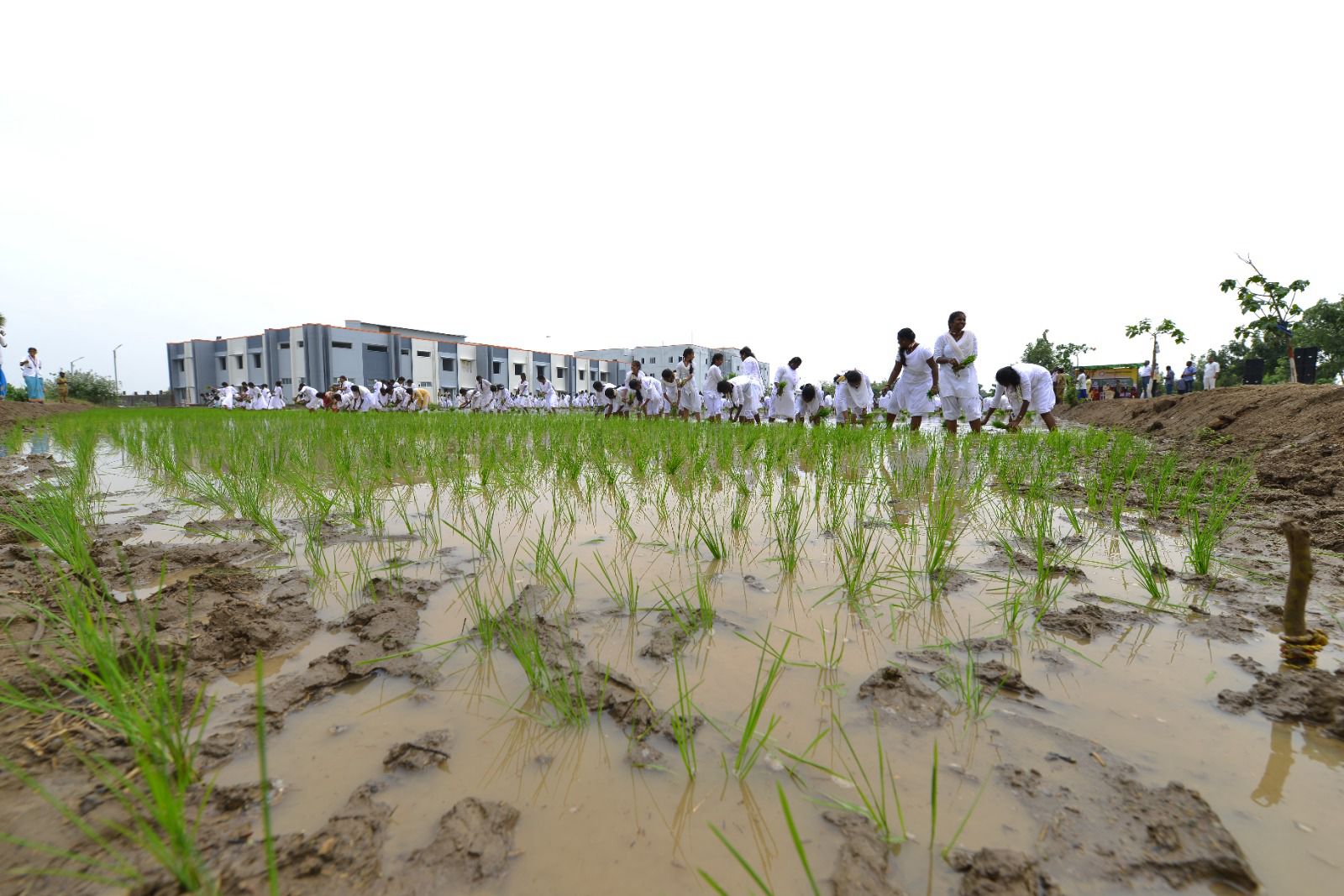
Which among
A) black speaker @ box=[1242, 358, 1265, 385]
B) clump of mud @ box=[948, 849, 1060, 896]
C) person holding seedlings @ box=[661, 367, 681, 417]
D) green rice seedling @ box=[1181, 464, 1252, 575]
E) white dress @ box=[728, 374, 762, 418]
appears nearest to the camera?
clump of mud @ box=[948, 849, 1060, 896]

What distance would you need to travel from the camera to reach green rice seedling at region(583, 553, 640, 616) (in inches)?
62.2

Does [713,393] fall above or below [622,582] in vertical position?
above

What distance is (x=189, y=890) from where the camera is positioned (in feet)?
2.31

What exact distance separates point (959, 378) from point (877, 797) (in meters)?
6.96

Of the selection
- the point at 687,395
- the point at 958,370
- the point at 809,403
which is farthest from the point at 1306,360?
the point at 687,395

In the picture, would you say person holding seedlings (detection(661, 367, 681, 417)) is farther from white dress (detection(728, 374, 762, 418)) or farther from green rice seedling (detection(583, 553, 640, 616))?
green rice seedling (detection(583, 553, 640, 616))

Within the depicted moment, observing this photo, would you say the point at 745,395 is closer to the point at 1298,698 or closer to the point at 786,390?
the point at 786,390

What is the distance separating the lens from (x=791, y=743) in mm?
1013

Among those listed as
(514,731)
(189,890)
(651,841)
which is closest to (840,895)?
(651,841)

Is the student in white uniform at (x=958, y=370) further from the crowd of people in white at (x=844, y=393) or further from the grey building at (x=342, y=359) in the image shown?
the grey building at (x=342, y=359)

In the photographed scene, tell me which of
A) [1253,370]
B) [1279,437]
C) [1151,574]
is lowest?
[1151,574]

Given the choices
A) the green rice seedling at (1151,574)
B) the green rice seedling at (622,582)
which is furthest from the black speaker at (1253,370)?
the green rice seedling at (622,582)

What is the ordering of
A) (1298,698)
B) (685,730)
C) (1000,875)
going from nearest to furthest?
1. (1000,875)
2. (685,730)
3. (1298,698)

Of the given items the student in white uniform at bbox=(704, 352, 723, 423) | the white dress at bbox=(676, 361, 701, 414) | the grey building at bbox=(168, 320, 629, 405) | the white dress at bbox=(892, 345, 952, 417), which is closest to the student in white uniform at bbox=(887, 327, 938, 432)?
the white dress at bbox=(892, 345, 952, 417)
